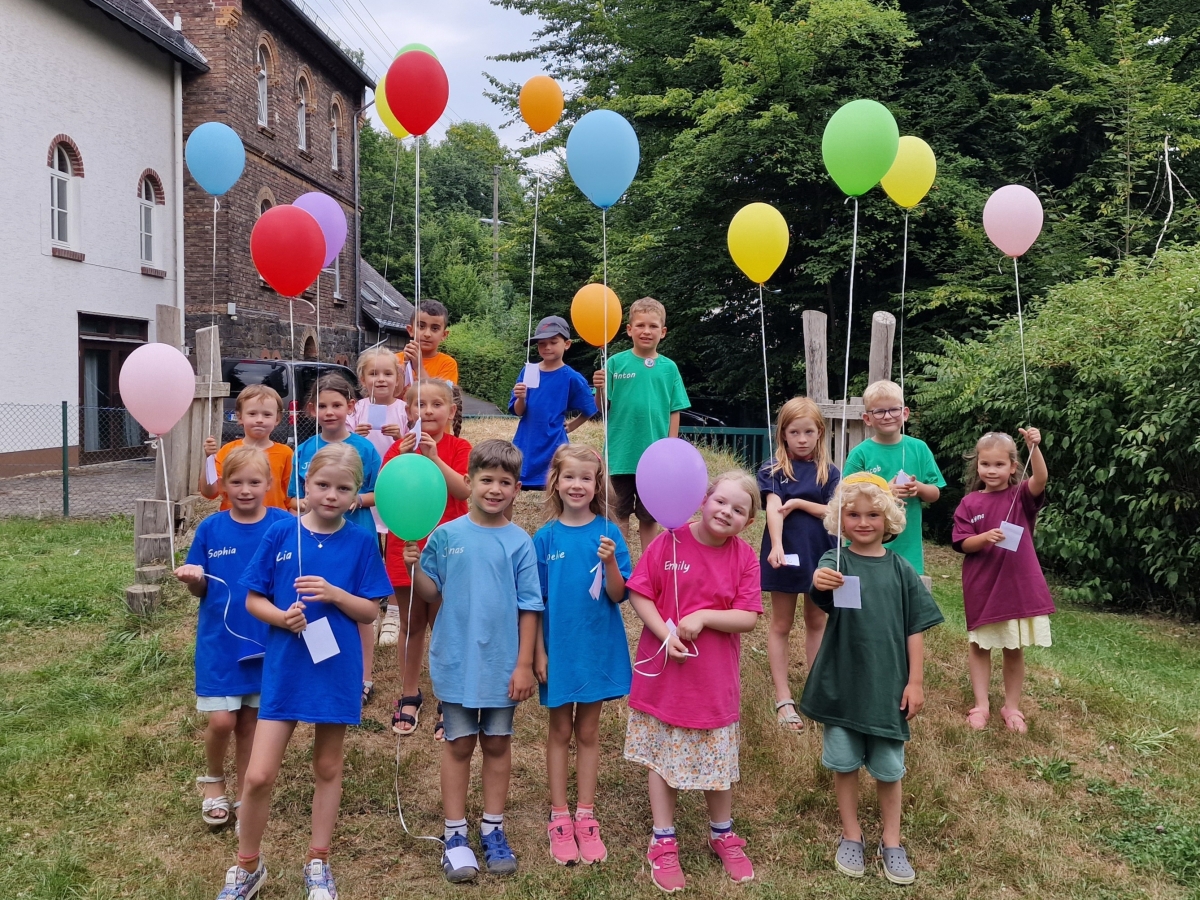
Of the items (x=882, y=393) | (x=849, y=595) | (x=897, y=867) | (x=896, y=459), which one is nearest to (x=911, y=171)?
(x=882, y=393)

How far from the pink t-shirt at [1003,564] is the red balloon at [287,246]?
319cm

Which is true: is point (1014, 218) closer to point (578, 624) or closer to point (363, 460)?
point (578, 624)

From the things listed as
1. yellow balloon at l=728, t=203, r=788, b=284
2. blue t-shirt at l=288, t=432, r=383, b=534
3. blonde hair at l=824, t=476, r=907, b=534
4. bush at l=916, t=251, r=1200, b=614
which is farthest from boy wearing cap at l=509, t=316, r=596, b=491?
bush at l=916, t=251, r=1200, b=614

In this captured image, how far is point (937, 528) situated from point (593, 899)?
29.1ft

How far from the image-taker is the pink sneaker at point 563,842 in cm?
302

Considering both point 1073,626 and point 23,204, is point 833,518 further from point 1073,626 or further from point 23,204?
point 23,204

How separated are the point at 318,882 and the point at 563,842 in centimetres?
83

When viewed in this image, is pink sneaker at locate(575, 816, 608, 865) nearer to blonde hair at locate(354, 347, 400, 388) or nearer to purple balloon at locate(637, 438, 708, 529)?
purple balloon at locate(637, 438, 708, 529)

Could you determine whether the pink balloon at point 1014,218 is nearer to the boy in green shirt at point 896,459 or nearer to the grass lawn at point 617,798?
the boy in green shirt at point 896,459

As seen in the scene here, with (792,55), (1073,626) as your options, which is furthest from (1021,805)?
(792,55)

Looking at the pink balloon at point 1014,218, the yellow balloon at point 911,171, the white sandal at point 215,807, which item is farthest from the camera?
the yellow balloon at point 911,171

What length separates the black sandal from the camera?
390 cm

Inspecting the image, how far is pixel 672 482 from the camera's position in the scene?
2900mm

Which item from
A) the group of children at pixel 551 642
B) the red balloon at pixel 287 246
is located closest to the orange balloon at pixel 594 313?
the red balloon at pixel 287 246
